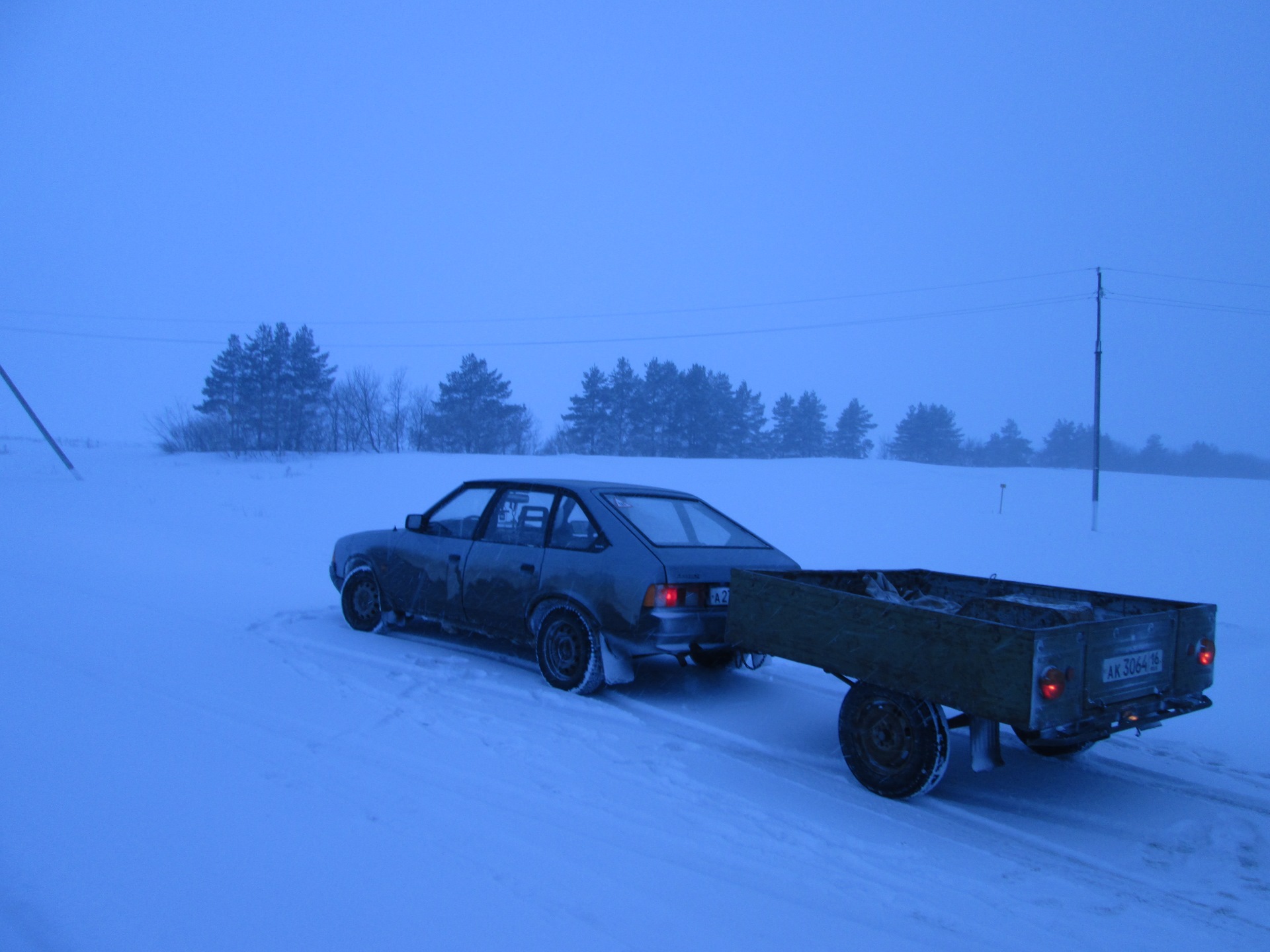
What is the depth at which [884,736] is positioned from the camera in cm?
444

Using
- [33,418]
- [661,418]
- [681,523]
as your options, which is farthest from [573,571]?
[661,418]

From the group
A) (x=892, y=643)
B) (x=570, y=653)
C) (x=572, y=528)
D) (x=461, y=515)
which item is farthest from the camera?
(x=461, y=515)

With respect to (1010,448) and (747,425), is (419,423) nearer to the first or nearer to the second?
(747,425)

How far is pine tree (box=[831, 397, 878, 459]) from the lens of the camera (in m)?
60.4

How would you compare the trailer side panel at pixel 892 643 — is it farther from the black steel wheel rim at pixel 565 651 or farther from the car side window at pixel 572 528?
the car side window at pixel 572 528

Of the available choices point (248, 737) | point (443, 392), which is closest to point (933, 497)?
point (248, 737)

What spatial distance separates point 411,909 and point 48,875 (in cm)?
128

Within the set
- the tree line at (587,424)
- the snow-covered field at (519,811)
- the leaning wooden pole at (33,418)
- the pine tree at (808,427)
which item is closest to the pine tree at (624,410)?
the tree line at (587,424)

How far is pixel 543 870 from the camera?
10.5ft

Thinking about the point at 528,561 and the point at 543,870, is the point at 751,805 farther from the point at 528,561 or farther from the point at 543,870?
the point at 528,561

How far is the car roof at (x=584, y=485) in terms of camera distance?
6414 mm

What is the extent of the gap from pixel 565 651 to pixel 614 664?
1.48ft

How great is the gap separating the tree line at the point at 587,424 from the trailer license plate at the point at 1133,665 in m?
38.2

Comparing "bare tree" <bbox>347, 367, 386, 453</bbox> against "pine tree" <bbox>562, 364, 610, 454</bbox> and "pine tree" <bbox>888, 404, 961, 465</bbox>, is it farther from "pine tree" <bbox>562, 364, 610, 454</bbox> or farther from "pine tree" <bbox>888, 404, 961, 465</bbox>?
"pine tree" <bbox>888, 404, 961, 465</bbox>
